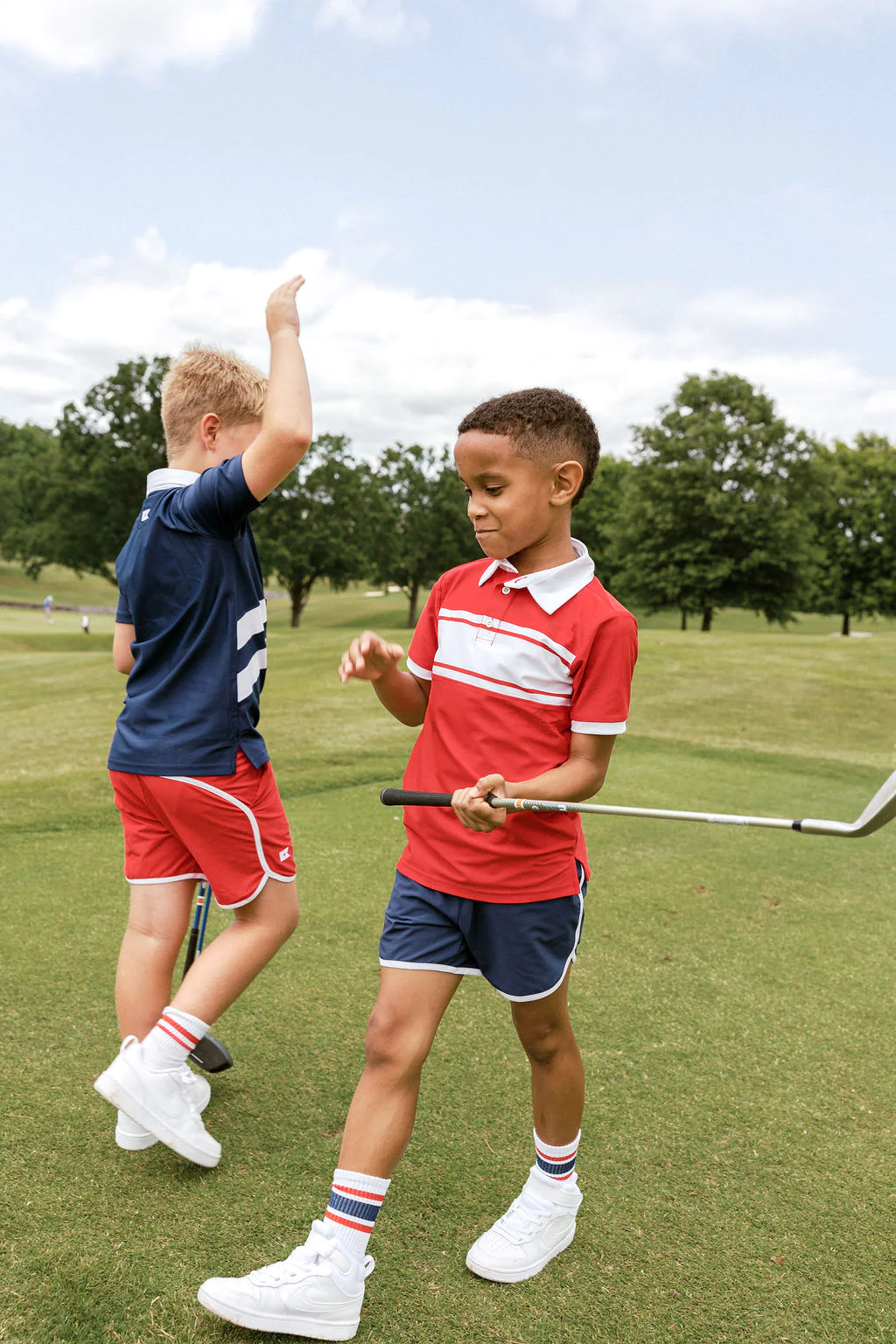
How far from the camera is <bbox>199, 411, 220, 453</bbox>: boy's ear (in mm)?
2635

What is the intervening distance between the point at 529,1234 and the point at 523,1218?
0.11 feet

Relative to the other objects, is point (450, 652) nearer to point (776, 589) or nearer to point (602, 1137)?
point (602, 1137)

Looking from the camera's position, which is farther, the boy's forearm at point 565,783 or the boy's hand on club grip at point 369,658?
the boy's hand on club grip at point 369,658

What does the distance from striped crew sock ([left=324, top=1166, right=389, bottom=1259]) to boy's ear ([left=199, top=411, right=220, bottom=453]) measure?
5.77 feet

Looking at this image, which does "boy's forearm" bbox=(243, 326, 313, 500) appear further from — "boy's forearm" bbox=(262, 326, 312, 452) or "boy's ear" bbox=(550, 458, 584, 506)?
"boy's ear" bbox=(550, 458, 584, 506)

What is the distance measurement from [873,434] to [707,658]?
33891mm

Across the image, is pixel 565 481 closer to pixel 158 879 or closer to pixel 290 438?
pixel 290 438

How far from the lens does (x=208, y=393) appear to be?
2.62 metres

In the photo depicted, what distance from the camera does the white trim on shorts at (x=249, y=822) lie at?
8.27 ft

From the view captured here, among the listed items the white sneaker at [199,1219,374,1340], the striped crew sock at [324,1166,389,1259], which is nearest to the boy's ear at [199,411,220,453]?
the striped crew sock at [324,1166,389,1259]

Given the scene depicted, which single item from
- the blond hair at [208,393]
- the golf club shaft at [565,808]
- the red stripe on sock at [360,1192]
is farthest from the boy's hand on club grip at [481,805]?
the blond hair at [208,393]

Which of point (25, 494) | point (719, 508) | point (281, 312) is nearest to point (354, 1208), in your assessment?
point (281, 312)

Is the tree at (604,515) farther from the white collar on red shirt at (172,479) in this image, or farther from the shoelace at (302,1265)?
the shoelace at (302,1265)

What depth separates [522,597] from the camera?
226 cm
